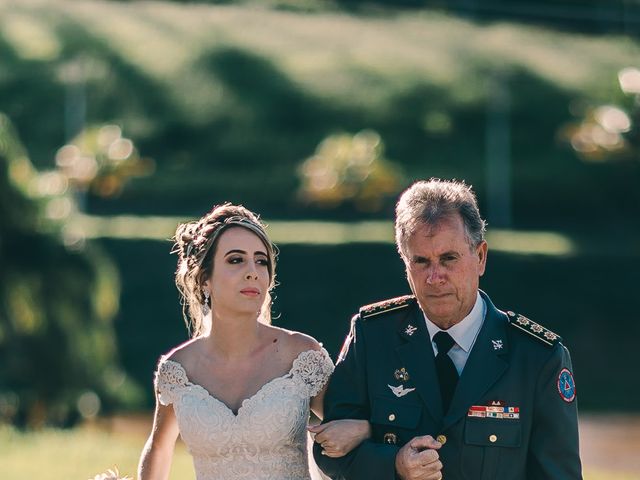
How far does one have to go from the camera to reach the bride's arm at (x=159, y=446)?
389cm

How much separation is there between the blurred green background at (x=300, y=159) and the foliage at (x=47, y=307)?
0.02 m

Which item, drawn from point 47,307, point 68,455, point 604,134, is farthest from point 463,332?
point 604,134

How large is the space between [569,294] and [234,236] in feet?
45.8

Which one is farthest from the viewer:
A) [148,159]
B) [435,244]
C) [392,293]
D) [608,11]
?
[608,11]

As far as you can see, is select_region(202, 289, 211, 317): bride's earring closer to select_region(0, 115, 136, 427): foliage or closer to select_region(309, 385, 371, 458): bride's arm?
select_region(309, 385, 371, 458): bride's arm

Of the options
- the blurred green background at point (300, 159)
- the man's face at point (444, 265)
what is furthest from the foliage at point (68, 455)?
the man's face at point (444, 265)

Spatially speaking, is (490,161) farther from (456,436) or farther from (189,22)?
(456,436)

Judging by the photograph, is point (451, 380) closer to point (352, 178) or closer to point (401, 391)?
point (401, 391)

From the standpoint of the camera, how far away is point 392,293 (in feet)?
56.1

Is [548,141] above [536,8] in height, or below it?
below

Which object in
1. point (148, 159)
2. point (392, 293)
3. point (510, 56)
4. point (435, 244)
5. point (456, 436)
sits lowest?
point (456, 436)

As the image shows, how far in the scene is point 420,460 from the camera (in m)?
3.16

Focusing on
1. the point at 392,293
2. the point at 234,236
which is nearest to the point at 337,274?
the point at 392,293

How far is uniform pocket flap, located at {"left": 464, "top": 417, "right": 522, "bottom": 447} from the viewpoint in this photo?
3213 mm
